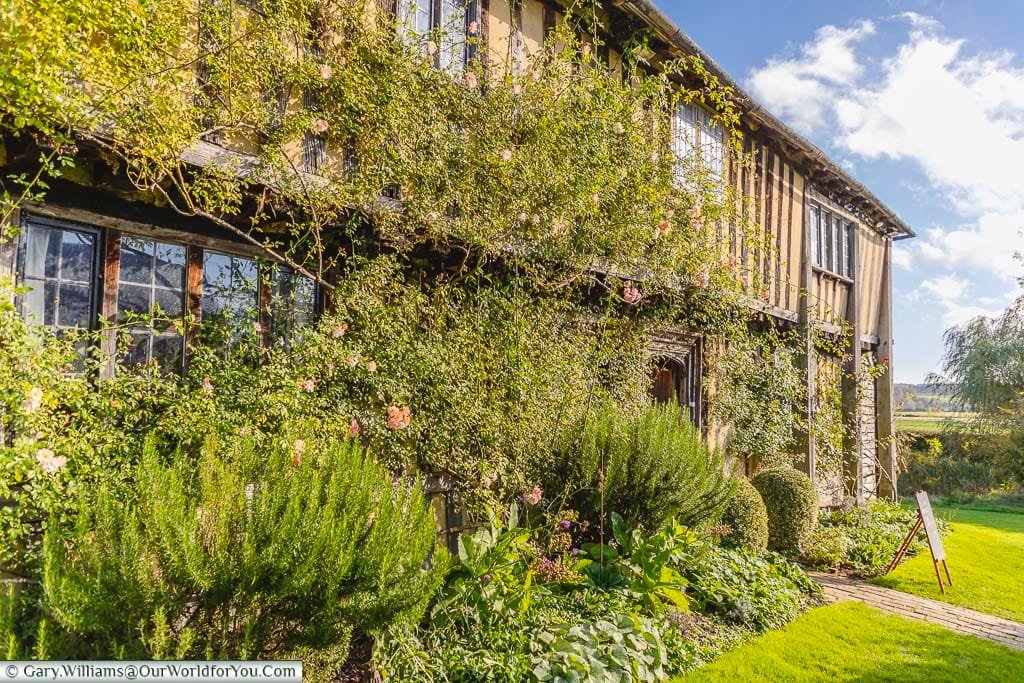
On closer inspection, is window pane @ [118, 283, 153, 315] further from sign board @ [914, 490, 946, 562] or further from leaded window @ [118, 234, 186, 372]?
sign board @ [914, 490, 946, 562]

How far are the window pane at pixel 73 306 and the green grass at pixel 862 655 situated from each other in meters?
4.46

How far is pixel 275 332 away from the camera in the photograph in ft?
15.1

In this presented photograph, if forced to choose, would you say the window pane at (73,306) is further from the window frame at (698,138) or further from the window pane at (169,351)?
the window frame at (698,138)

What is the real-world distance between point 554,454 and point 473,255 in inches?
72.3

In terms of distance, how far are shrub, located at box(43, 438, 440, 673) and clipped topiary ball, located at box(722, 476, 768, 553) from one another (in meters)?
4.75

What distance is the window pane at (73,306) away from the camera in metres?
3.80

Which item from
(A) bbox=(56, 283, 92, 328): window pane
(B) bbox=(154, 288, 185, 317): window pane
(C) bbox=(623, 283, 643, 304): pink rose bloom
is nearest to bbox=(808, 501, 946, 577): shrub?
(C) bbox=(623, 283, 643, 304): pink rose bloom

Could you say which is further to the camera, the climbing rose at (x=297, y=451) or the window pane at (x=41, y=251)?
the climbing rose at (x=297, y=451)

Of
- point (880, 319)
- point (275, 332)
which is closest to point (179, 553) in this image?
point (275, 332)

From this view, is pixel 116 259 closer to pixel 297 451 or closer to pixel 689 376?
pixel 297 451

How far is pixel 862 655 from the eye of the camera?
4992 mm

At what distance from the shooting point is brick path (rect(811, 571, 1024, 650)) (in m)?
5.77

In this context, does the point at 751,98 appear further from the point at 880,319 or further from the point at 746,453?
the point at 880,319

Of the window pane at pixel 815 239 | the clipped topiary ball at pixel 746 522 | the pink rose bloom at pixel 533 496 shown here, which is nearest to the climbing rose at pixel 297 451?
the pink rose bloom at pixel 533 496
